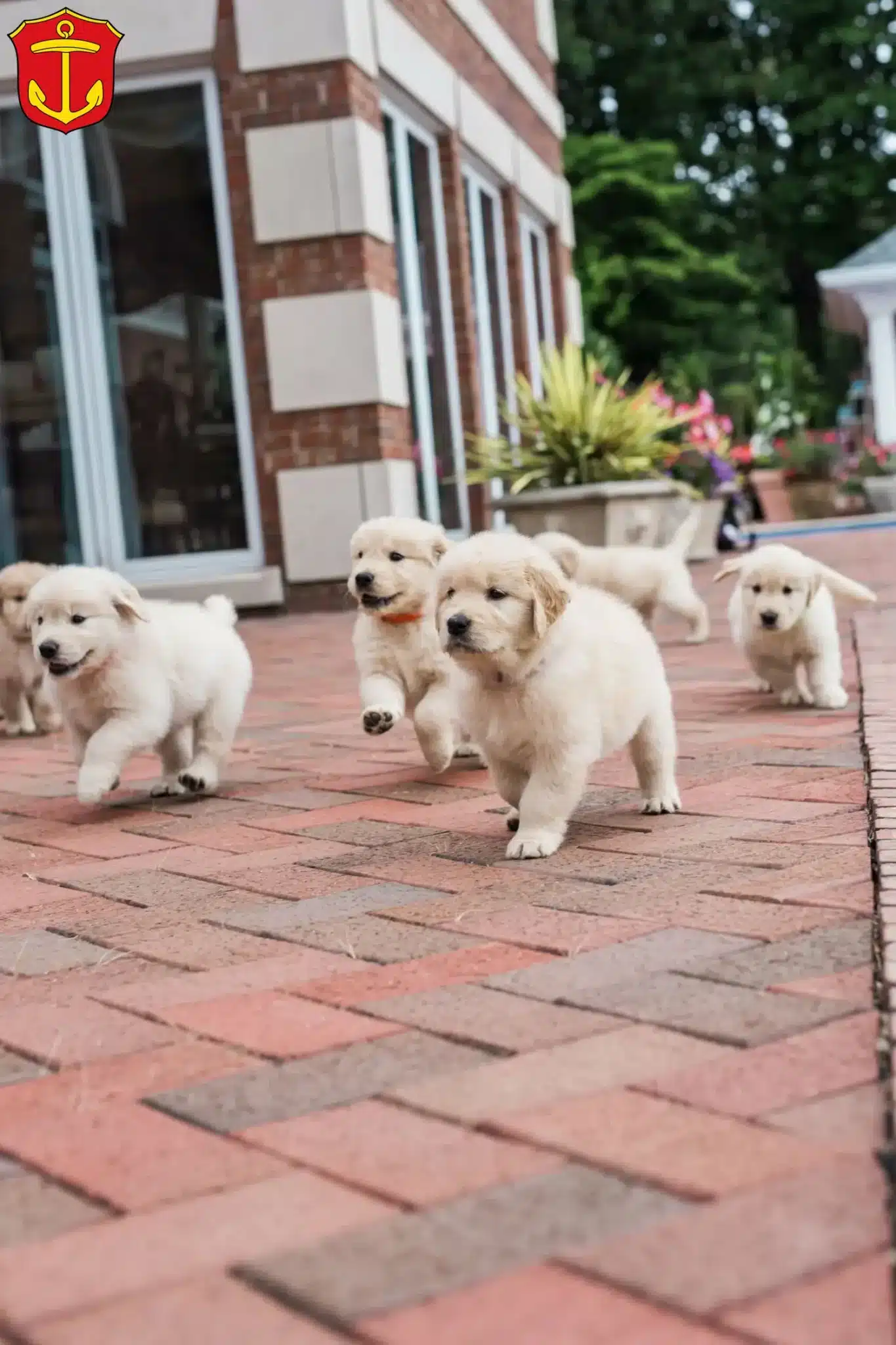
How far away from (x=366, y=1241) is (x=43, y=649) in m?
3.10

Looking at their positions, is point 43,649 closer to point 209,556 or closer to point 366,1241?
point 366,1241

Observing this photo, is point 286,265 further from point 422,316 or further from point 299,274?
point 422,316

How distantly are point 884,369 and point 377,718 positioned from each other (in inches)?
979

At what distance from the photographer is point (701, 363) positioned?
3198cm

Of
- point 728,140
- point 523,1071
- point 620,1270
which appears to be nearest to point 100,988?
point 523,1071

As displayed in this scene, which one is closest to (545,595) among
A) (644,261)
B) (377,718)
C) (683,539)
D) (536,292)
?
(377,718)


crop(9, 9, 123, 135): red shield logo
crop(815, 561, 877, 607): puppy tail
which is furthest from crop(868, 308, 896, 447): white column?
crop(815, 561, 877, 607): puppy tail

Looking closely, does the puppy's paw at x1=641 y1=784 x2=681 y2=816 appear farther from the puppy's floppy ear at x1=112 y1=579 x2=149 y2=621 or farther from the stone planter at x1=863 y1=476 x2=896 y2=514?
the stone planter at x1=863 y1=476 x2=896 y2=514

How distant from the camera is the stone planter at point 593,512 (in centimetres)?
1141

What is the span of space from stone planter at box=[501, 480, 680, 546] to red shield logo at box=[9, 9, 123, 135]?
356 cm

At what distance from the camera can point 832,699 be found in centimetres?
606

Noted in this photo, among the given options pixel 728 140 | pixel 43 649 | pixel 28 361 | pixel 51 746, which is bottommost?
pixel 51 746

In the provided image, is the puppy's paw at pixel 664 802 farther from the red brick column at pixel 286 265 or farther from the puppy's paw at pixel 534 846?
the red brick column at pixel 286 265

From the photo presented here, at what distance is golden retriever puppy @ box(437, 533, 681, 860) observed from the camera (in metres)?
3.84
